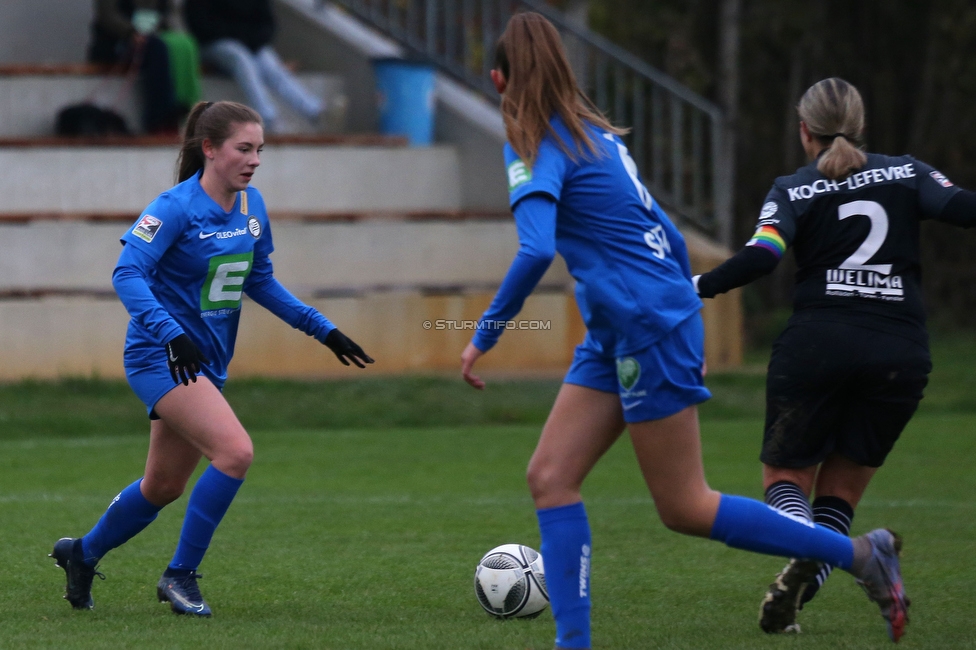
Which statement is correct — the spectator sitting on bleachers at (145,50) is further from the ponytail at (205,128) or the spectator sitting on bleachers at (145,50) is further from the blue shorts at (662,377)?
the blue shorts at (662,377)

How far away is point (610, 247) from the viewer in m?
4.27

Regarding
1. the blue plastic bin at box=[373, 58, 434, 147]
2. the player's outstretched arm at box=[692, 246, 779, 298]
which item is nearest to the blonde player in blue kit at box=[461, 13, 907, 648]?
the player's outstretched arm at box=[692, 246, 779, 298]

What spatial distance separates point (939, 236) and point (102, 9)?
1211 centimetres

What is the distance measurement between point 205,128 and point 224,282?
0.58 metres

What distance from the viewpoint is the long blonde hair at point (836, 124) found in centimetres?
496

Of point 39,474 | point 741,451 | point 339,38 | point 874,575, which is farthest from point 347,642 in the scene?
point 339,38

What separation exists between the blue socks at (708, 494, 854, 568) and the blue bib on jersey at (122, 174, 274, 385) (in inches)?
68.3

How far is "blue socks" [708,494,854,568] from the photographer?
4.39m

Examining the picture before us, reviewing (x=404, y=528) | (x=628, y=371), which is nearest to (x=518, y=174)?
(x=628, y=371)

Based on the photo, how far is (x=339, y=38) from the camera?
56.6ft

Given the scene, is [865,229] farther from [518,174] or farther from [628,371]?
[518,174]

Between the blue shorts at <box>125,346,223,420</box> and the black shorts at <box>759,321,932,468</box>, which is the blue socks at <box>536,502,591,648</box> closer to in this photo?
the black shorts at <box>759,321,932,468</box>

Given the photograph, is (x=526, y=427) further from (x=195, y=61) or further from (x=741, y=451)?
(x=195, y=61)

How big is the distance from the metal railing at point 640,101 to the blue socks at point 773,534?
1091 cm
